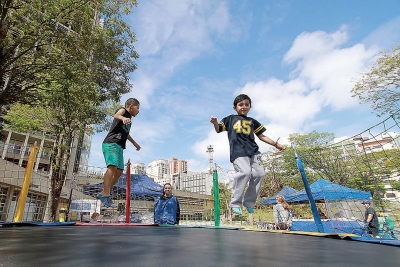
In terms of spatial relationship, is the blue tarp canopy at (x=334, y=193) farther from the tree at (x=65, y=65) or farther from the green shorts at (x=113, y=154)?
the tree at (x=65, y=65)

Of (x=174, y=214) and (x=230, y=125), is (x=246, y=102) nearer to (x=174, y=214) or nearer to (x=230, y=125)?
(x=230, y=125)

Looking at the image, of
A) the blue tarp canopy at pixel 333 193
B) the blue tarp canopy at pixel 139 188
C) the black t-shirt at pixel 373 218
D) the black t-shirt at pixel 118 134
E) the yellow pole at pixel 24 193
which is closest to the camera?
the black t-shirt at pixel 118 134

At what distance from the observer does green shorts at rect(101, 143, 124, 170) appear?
2.62 metres

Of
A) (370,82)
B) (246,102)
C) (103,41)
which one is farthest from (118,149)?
(370,82)

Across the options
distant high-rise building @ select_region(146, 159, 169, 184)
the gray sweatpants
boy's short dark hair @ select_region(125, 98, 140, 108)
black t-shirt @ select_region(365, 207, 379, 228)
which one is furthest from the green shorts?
distant high-rise building @ select_region(146, 159, 169, 184)

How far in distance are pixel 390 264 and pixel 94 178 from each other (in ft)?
21.8

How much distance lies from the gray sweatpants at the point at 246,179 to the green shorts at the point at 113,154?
121 cm

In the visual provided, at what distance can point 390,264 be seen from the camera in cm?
97

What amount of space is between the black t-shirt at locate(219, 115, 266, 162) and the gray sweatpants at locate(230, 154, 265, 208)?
71 mm

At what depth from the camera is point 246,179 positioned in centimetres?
233

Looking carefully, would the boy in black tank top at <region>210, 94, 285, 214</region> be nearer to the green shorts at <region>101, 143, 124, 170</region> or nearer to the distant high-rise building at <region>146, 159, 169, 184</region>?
the green shorts at <region>101, 143, 124, 170</region>

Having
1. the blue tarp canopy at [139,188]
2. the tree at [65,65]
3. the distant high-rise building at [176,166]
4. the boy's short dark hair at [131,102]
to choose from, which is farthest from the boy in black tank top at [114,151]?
the distant high-rise building at [176,166]

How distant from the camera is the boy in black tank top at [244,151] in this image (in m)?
2.37

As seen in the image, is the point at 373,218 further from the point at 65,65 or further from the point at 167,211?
the point at 65,65
